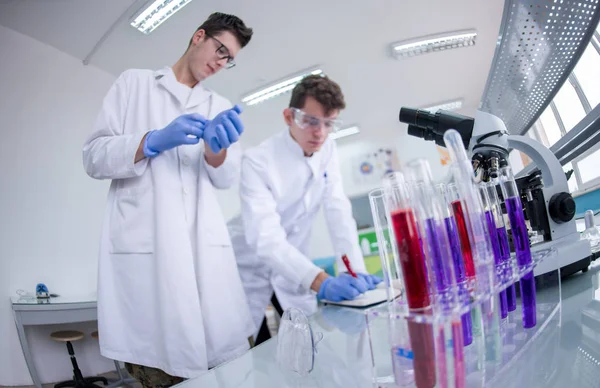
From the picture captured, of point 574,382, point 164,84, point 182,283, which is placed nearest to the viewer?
point 574,382

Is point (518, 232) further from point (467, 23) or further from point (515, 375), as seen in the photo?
point (467, 23)

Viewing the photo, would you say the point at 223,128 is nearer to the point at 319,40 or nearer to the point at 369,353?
the point at 319,40

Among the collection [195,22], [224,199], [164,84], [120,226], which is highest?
[195,22]

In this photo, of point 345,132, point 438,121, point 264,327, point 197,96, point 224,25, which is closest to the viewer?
point 438,121

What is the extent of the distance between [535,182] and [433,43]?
630mm

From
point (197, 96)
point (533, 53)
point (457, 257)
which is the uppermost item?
point (197, 96)

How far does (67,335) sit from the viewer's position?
773 millimetres

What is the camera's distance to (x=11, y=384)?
2.32ft

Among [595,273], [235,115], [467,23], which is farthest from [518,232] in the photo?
[467,23]

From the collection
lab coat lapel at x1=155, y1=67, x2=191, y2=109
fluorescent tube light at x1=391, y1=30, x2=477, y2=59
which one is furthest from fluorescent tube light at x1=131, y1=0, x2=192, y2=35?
Answer: fluorescent tube light at x1=391, y1=30, x2=477, y2=59

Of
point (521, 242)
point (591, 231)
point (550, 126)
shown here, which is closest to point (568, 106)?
point (550, 126)

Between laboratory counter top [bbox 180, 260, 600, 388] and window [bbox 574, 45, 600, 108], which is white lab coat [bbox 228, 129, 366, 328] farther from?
window [bbox 574, 45, 600, 108]

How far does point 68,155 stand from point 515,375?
3.71ft

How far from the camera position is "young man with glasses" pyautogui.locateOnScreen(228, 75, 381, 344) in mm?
1220
